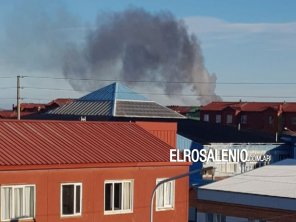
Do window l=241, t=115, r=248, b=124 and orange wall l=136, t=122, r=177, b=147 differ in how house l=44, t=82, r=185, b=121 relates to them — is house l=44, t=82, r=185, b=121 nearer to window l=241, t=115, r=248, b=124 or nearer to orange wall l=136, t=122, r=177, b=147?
orange wall l=136, t=122, r=177, b=147

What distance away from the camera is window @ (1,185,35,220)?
2381cm

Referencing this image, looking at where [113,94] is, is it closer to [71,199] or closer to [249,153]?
[249,153]

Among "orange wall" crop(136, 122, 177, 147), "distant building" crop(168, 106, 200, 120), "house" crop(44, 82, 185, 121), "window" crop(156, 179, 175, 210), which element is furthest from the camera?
"distant building" crop(168, 106, 200, 120)

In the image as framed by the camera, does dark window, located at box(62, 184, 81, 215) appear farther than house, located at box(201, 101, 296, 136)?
Result: No

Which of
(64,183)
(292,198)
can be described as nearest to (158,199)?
(64,183)

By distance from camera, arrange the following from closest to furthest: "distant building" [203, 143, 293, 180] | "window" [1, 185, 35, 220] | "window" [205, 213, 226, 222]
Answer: "window" [1, 185, 35, 220] → "window" [205, 213, 226, 222] → "distant building" [203, 143, 293, 180]

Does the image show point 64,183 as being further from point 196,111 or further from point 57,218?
point 196,111

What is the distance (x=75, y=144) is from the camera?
27.5 m

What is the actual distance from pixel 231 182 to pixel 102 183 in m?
18.5

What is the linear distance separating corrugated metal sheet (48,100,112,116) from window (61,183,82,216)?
1356 inches

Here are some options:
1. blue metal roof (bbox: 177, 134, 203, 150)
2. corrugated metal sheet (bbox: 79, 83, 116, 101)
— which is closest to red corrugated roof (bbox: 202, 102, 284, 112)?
corrugated metal sheet (bbox: 79, 83, 116, 101)

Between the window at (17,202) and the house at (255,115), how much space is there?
263 ft

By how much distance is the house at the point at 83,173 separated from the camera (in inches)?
960

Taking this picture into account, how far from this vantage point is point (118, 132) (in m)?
30.2
